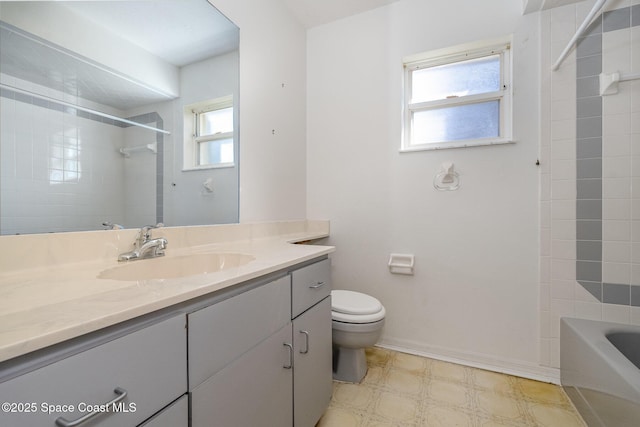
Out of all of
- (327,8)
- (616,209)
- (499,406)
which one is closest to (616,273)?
(616,209)

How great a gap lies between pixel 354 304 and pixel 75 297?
4.30 ft

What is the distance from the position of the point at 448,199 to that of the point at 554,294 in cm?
81

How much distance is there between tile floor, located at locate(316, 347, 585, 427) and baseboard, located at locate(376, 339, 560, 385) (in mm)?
42

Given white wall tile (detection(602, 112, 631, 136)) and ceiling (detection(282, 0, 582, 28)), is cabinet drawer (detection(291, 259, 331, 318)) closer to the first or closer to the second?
white wall tile (detection(602, 112, 631, 136))

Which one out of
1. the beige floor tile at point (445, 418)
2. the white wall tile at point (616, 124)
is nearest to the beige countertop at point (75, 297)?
the beige floor tile at point (445, 418)

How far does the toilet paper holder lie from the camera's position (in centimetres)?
189

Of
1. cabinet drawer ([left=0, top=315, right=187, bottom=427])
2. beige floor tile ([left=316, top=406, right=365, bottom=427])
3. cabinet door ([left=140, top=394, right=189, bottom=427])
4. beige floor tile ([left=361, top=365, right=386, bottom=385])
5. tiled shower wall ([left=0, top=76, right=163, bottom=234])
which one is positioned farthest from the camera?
beige floor tile ([left=361, top=365, right=386, bottom=385])

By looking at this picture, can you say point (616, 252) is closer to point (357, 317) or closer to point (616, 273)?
Answer: point (616, 273)

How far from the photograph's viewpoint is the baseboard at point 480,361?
1.59m

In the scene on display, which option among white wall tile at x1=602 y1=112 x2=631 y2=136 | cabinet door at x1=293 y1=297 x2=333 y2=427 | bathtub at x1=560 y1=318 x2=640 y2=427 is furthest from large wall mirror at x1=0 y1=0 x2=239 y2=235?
white wall tile at x1=602 y1=112 x2=631 y2=136

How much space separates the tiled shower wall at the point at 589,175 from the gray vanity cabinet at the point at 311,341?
135 centimetres

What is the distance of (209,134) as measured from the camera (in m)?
1.44

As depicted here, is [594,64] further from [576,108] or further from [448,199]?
[448,199]

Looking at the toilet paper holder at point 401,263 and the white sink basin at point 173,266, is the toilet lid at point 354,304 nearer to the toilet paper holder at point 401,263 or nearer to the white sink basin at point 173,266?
the toilet paper holder at point 401,263
